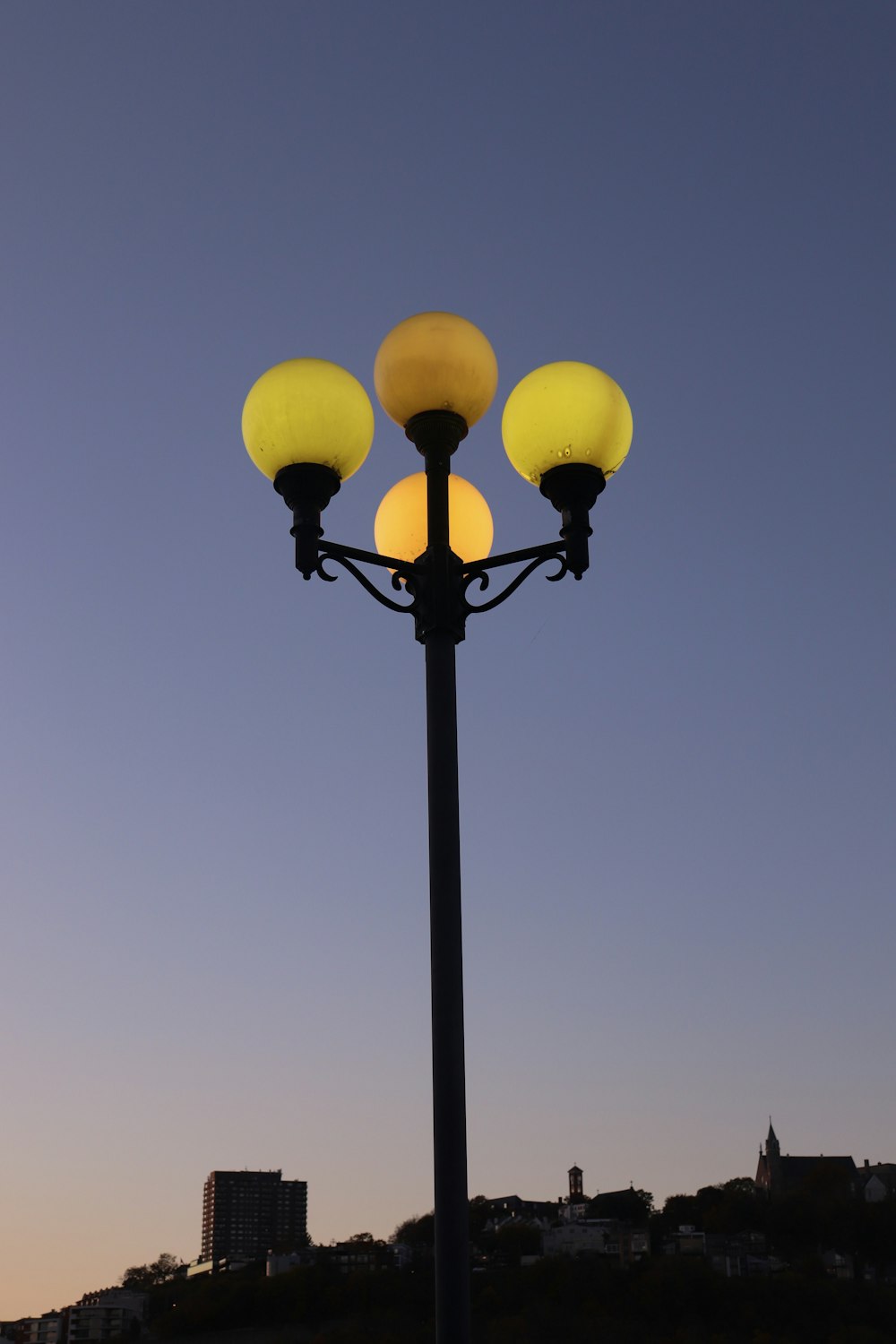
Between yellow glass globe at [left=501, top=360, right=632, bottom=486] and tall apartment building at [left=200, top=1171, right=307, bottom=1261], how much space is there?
556 ft

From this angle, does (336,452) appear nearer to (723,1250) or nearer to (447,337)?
(447,337)

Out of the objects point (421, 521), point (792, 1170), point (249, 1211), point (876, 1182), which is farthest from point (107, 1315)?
point (421, 521)

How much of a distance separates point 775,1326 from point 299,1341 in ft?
111

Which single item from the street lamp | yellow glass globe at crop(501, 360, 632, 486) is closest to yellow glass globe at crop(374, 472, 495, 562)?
the street lamp

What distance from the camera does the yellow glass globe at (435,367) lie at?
470 cm

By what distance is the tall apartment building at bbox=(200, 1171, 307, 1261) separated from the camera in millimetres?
163375

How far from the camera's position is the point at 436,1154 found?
357cm

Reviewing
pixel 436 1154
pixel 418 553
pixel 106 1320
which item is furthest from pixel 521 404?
pixel 106 1320

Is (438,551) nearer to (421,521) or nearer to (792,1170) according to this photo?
(421,521)

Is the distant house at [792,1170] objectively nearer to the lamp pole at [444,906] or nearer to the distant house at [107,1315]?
the distant house at [107,1315]

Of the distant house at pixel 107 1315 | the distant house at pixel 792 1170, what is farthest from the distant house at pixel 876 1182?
the distant house at pixel 107 1315

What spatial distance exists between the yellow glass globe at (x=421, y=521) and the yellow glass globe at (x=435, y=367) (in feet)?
1.02

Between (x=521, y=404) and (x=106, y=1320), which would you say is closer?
(x=521, y=404)

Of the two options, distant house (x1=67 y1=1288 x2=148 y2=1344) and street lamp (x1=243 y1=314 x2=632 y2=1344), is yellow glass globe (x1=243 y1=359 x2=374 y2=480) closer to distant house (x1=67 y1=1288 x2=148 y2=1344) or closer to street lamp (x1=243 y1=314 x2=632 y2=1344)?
street lamp (x1=243 y1=314 x2=632 y2=1344)
